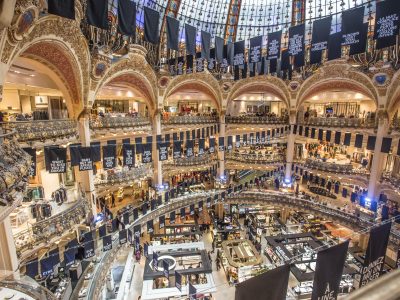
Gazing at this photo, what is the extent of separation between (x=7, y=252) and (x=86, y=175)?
6.88 metres

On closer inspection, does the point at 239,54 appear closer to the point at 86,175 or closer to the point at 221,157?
the point at 221,157

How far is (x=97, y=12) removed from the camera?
35.6 ft

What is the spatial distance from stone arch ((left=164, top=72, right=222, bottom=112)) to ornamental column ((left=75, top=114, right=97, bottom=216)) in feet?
29.4

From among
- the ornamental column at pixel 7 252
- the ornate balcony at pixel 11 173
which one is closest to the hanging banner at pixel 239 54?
the ornate balcony at pixel 11 173

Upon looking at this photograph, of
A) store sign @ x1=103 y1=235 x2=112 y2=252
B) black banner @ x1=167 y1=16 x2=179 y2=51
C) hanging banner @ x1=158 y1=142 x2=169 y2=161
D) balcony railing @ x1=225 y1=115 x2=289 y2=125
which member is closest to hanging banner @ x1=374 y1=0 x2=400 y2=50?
black banner @ x1=167 y1=16 x2=179 y2=51

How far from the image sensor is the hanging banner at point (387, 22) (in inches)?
447

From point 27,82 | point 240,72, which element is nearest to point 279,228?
point 240,72

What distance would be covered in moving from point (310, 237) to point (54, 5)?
23.1m

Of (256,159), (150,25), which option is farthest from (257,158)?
(150,25)

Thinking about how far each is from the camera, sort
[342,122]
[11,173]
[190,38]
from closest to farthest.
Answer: [11,173] → [190,38] → [342,122]

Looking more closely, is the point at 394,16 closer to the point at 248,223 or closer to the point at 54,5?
the point at 54,5

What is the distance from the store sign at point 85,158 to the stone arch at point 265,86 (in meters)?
18.5

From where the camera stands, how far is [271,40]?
1620cm

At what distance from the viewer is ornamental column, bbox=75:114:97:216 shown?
1547cm
